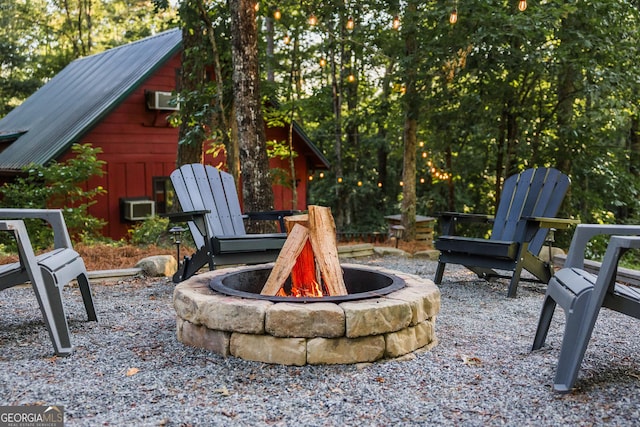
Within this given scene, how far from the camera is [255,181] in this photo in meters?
5.57

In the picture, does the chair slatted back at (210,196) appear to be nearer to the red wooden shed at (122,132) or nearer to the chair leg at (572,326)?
the chair leg at (572,326)

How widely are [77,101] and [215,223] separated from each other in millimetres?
7617

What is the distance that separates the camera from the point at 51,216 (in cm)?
328

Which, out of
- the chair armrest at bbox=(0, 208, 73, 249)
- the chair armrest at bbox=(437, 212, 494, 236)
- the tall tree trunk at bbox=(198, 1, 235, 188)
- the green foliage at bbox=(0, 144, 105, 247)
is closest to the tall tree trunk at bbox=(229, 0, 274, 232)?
the tall tree trunk at bbox=(198, 1, 235, 188)

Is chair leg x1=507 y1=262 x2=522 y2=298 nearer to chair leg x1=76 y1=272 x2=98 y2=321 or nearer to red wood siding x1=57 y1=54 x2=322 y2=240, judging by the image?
chair leg x1=76 y1=272 x2=98 y2=321

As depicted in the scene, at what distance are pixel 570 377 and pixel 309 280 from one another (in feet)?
4.82

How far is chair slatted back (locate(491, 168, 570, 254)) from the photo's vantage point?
4492 mm

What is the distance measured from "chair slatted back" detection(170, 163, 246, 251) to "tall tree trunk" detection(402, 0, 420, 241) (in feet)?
10.8

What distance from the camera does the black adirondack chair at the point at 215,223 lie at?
4.00m

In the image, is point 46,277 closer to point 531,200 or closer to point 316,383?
point 316,383

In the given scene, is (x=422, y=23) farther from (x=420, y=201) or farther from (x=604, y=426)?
(x=604, y=426)

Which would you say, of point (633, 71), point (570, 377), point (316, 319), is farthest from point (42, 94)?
point (570, 377)

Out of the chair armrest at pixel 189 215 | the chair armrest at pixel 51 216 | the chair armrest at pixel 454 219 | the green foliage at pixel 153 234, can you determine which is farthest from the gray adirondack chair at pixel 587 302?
the green foliage at pixel 153 234

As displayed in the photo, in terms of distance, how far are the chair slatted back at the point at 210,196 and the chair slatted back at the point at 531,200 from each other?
219 cm
